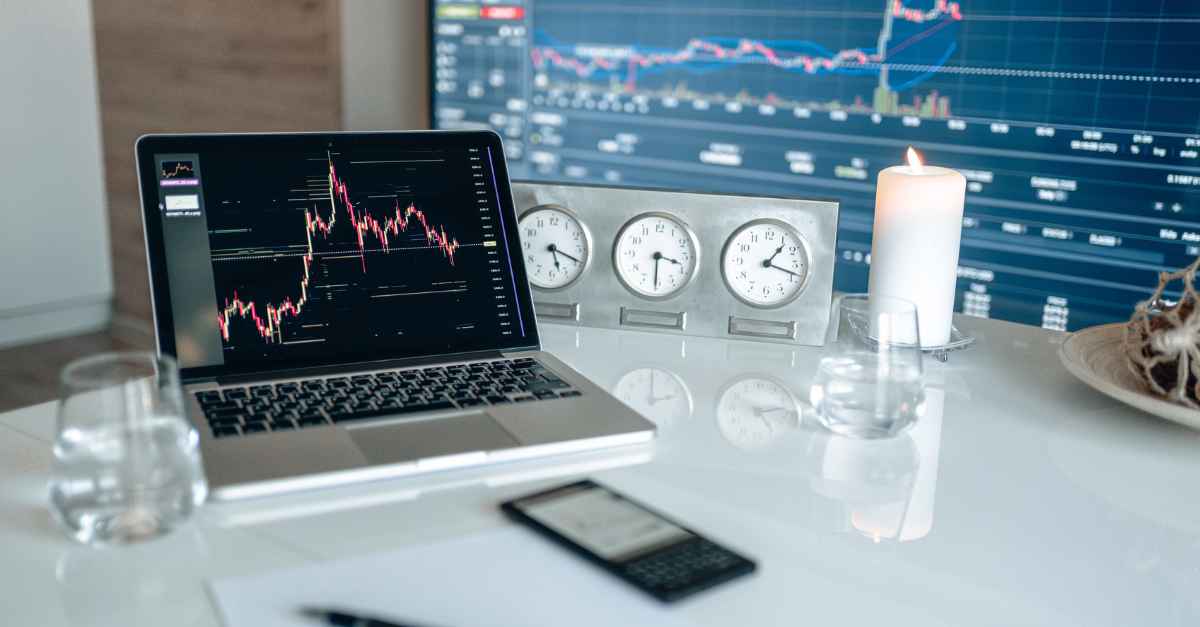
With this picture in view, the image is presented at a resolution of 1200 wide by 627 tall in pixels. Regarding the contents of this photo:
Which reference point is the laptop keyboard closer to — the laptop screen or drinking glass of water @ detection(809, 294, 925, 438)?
the laptop screen

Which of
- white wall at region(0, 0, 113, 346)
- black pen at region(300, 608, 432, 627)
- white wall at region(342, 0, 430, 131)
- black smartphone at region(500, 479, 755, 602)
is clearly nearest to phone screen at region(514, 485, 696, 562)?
black smartphone at region(500, 479, 755, 602)

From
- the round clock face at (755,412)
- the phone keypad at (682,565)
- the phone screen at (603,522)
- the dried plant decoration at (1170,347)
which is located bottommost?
the phone keypad at (682,565)

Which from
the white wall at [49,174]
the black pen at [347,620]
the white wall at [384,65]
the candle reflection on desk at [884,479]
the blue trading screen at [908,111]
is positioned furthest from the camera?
the white wall at [49,174]

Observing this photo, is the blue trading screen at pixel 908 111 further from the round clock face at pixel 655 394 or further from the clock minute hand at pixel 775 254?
the round clock face at pixel 655 394

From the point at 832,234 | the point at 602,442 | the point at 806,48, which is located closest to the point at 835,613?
the point at 602,442

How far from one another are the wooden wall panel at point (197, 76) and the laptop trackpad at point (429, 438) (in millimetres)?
1541

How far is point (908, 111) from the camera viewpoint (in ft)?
5.65

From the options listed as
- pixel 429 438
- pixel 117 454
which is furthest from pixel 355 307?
pixel 117 454

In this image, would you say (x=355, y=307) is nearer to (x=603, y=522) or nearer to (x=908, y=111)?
(x=603, y=522)

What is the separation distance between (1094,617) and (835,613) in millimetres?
154

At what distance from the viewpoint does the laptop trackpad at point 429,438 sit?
79cm

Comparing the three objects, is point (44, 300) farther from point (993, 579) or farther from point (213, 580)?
point (993, 579)

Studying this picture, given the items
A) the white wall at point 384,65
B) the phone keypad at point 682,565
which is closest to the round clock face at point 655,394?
the phone keypad at point 682,565

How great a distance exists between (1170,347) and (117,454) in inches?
31.6
